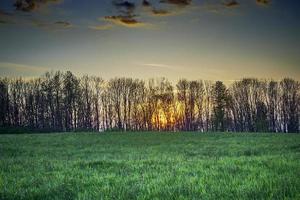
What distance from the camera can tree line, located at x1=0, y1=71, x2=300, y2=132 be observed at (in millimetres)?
113750

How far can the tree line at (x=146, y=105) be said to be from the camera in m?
114

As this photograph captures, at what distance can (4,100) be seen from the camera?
379 feet

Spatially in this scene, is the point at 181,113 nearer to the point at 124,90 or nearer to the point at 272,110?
the point at 124,90

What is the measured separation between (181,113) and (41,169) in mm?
113475

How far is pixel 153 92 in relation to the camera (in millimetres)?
130125

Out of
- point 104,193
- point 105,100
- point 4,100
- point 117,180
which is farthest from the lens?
point 105,100

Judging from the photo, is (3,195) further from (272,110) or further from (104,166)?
(272,110)

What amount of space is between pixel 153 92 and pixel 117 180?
11849 centimetres

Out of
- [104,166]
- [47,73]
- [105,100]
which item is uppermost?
[47,73]

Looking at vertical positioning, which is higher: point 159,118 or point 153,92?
point 153,92

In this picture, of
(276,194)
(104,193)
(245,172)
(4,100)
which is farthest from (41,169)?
(4,100)

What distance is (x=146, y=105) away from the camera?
127625 millimetres

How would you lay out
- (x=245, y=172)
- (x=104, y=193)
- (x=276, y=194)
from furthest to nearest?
(x=245, y=172) → (x=104, y=193) → (x=276, y=194)

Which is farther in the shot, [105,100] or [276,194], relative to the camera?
[105,100]
